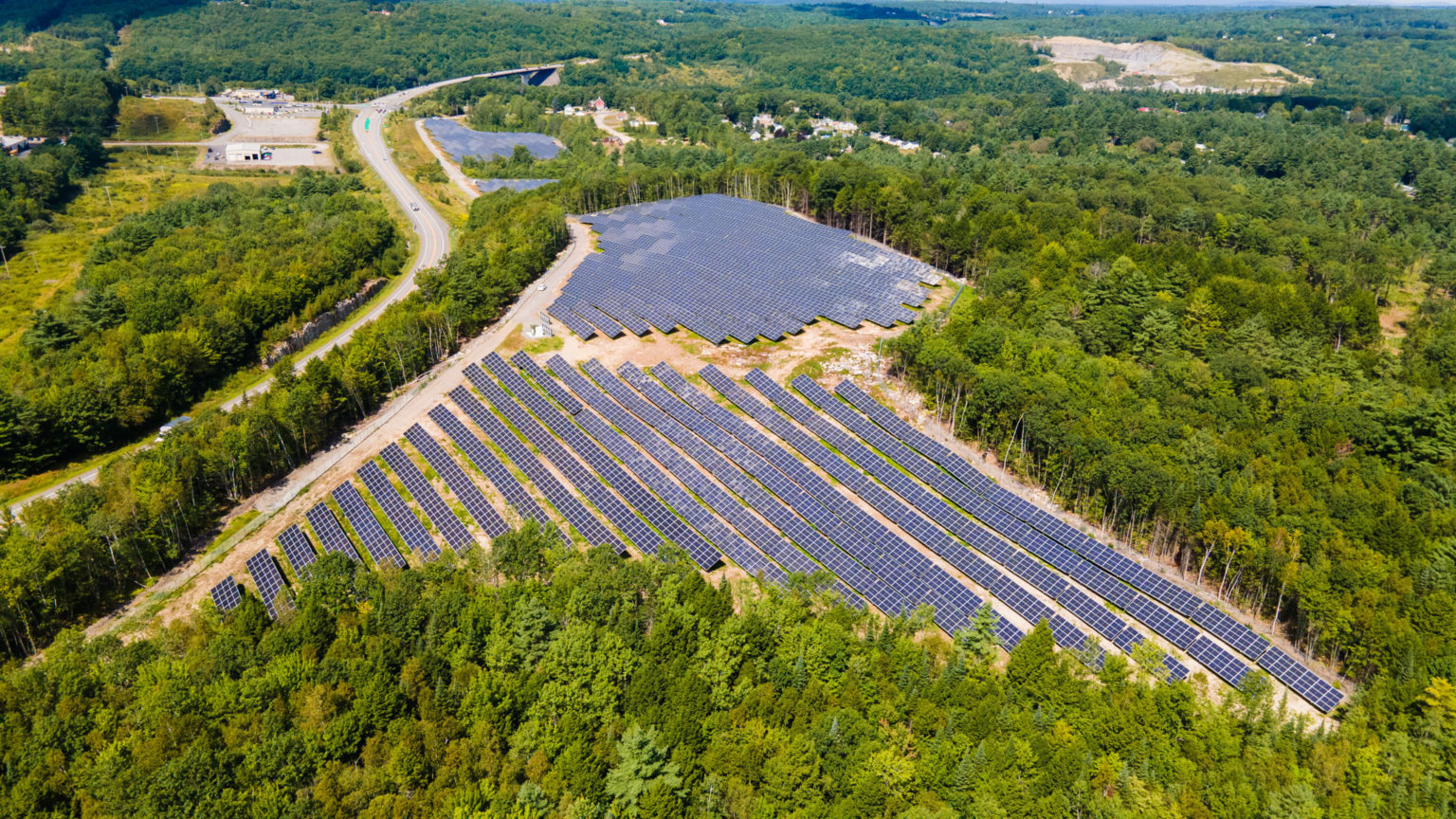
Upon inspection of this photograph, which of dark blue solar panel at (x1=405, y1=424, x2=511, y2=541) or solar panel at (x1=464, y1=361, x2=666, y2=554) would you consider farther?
dark blue solar panel at (x1=405, y1=424, x2=511, y2=541)

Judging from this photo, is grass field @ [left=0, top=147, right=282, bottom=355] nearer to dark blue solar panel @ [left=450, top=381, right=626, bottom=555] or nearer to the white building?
the white building

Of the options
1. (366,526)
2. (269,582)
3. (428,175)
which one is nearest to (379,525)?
(366,526)

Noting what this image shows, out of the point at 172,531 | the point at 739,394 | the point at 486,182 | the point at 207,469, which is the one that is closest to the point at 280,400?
the point at 207,469

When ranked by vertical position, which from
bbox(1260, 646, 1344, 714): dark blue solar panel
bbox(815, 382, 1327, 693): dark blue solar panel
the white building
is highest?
the white building

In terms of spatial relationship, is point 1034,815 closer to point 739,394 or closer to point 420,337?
point 739,394

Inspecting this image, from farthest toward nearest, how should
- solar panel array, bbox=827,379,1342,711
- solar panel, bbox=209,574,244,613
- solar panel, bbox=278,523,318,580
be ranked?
1. solar panel, bbox=278,523,318,580
2. solar panel, bbox=209,574,244,613
3. solar panel array, bbox=827,379,1342,711

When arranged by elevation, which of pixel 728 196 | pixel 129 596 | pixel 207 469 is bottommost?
pixel 129 596

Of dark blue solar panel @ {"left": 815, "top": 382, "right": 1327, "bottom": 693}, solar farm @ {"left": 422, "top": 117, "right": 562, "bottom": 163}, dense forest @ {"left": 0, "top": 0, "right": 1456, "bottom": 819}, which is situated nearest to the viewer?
dense forest @ {"left": 0, "top": 0, "right": 1456, "bottom": 819}

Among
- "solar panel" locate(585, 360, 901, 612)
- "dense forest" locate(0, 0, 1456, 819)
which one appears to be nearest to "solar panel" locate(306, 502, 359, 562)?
"dense forest" locate(0, 0, 1456, 819)

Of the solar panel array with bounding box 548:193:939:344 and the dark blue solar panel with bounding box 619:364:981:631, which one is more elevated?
the solar panel array with bounding box 548:193:939:344
